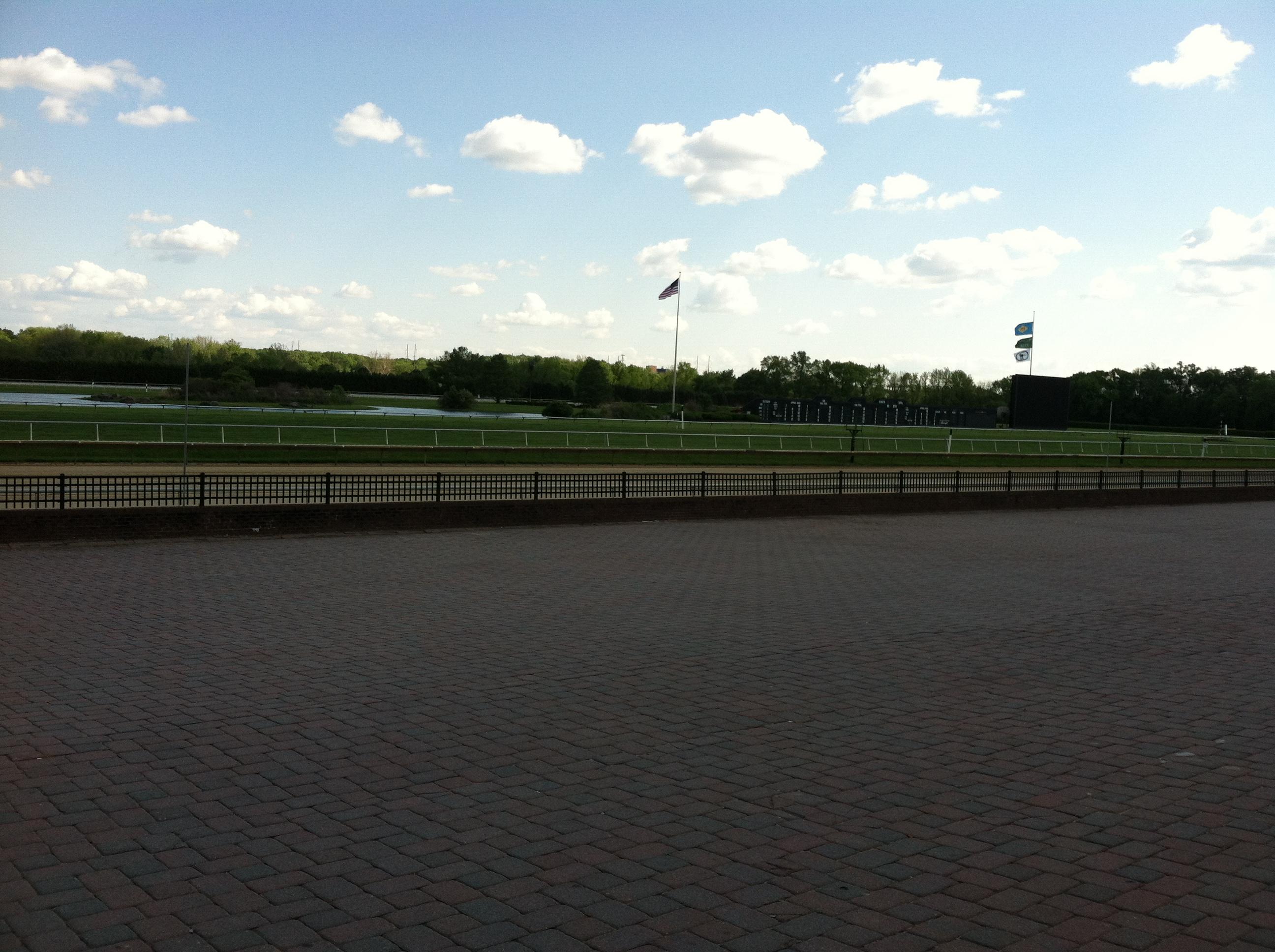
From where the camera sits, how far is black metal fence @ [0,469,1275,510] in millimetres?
16500

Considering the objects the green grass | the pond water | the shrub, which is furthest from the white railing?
the shrub

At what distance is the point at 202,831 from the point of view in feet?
15.1

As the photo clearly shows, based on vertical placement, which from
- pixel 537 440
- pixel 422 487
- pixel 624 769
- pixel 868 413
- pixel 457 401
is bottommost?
pixel 624 769

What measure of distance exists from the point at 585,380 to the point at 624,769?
11262cm

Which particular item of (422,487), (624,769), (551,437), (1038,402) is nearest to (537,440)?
(551,437)

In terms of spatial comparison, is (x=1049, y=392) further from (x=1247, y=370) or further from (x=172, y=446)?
(x=1247, y=370)

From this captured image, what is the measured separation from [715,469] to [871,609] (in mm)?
29892

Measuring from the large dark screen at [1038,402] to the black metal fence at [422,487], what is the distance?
28.9 metres

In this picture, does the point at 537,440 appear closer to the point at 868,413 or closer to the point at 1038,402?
the point at 1038,402

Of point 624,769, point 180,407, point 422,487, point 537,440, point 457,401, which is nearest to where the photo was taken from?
point 624,769

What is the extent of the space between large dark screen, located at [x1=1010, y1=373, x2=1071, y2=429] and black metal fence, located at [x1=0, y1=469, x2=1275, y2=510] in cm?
2892

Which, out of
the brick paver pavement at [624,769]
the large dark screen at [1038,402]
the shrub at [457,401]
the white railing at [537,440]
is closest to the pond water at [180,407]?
the shrub at [457,401]

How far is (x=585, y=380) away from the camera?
117438mm

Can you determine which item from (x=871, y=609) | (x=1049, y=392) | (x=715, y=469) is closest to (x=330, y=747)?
(x=871, y=609)
